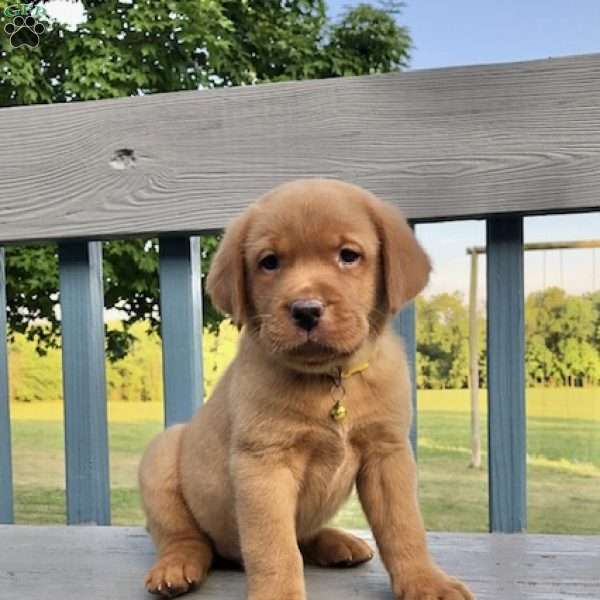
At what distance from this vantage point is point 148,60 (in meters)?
6.19

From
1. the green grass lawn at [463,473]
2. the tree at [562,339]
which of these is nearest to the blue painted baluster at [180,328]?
the green grass lawn at [463,473]

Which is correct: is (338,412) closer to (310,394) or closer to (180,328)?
(310,394)

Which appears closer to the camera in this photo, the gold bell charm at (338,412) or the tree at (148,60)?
the gold bell charm at (338,412)

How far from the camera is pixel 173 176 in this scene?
151cm

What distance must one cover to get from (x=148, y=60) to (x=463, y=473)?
4.02 meters

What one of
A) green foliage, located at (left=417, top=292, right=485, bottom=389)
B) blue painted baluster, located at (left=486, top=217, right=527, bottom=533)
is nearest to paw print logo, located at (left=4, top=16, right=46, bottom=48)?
green foliage, located at (left=417, top=292, right=485, bottom=389)

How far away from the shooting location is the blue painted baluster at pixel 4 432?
1.66 meters

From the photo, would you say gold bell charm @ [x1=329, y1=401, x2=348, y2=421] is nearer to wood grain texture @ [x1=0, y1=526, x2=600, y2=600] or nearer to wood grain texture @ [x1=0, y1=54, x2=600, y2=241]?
wood grain texture @ [x1=0, y1=526, x2=600, y2=600]

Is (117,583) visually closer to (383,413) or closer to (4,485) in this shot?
(383,413)

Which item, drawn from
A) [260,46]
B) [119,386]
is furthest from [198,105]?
[260,46]

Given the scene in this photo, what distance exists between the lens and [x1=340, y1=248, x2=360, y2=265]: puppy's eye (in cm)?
109

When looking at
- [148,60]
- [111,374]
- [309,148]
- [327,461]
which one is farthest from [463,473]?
[148,60]

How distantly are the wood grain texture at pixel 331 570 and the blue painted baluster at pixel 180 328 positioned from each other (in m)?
0.28

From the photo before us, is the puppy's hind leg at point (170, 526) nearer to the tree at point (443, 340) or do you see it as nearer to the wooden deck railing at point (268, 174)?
the wooden deck railing at point (268, 174)
